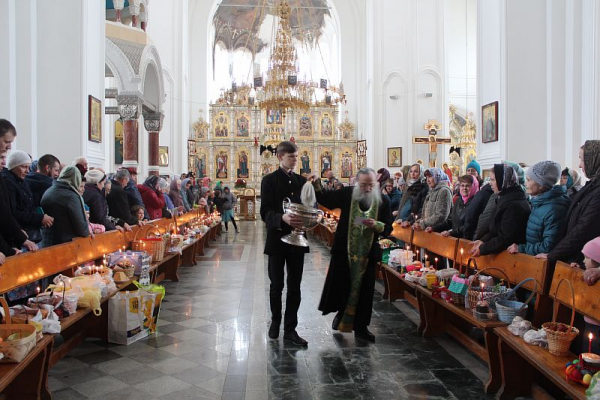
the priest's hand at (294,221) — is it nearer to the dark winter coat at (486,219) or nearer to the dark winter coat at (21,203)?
the dark winter coat at (486,219)

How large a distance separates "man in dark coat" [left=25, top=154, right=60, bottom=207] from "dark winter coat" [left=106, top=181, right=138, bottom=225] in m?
1.57

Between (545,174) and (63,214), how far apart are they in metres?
4.53

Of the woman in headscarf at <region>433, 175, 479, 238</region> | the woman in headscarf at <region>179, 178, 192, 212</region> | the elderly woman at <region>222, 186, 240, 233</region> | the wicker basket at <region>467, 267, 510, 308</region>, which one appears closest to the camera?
the wicker basket at <region>467, 267, 510, 308</region>

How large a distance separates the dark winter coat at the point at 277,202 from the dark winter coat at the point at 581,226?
6.80 feet

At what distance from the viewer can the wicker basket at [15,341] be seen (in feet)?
9.60

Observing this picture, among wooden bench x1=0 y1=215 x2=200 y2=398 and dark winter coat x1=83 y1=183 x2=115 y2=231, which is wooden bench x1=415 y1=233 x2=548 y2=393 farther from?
dark winter coat x1=83 y1=183 x2=115 y2=231

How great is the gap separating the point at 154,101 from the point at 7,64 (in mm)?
9009

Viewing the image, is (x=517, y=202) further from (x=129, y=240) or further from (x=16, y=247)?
(x=129, y=240)

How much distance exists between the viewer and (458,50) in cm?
2762

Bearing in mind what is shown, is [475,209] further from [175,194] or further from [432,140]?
[432,140]

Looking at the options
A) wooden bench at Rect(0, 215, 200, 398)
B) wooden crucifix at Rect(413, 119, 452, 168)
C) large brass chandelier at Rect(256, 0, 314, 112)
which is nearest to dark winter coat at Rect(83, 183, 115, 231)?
wooden bench at Rect(0, 215, 200, 398)

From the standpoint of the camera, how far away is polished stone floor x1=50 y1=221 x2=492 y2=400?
3.67 metres

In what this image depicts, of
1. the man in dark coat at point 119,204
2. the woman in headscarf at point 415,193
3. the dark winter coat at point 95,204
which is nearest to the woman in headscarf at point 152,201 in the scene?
the man in dark coat at point 119,204

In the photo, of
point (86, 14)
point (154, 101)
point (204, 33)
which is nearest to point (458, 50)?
point (204, 33)
